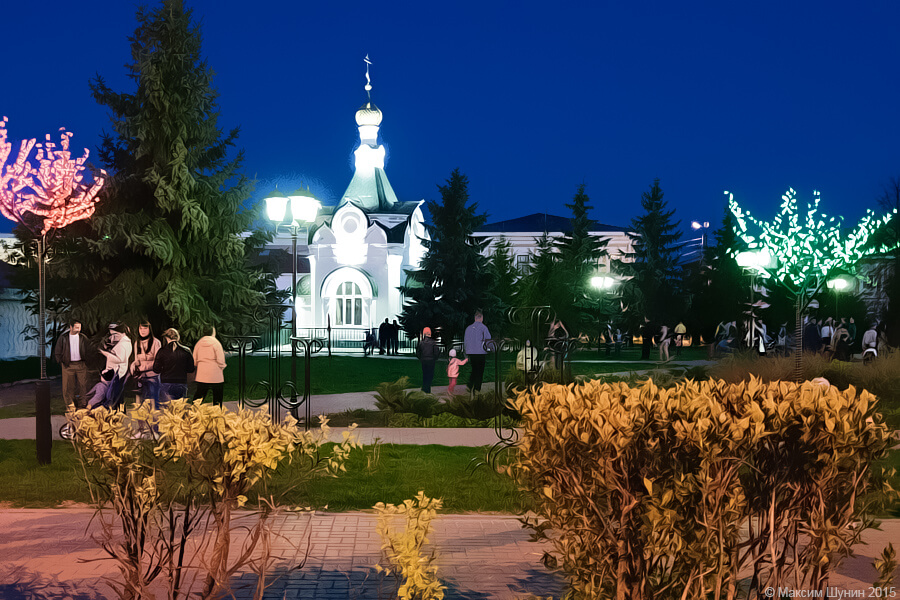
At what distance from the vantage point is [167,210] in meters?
23.3

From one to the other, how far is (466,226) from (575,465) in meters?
36.0

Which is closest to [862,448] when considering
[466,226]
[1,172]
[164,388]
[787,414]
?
[787,414]

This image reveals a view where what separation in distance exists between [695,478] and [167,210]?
2172cm

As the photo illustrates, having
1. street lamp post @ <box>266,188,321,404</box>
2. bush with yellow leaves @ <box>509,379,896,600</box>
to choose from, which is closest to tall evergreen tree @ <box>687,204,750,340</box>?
street lamp post @ <box>266,188,321,404</box>

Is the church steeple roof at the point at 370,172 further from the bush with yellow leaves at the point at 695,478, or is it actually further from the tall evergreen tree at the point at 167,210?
the bush with yellow leaves at the point at 695,478

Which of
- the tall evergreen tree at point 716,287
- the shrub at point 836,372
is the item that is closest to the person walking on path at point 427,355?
the shrub at point 836,372

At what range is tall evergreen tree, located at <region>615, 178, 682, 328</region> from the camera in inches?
2173

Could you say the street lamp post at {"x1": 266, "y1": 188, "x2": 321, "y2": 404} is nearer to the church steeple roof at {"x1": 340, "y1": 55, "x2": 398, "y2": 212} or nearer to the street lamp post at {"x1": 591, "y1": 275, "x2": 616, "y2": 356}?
the street lamp post at {"x1": 591, "y1": 275, "x2": 616, "y2": 356}

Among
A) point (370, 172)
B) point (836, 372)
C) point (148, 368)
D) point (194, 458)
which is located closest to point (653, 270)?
point (370, 172)

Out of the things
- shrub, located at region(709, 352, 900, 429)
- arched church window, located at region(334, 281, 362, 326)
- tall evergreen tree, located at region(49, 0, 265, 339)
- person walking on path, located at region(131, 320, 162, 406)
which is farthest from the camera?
arched church window, located at region(334, 281, 362, 326)

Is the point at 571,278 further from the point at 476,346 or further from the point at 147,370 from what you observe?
the point at 147,370

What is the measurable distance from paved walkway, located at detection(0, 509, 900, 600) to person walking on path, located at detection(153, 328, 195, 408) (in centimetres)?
483

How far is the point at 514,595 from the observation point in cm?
545

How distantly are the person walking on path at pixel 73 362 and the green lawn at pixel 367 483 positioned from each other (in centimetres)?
247
